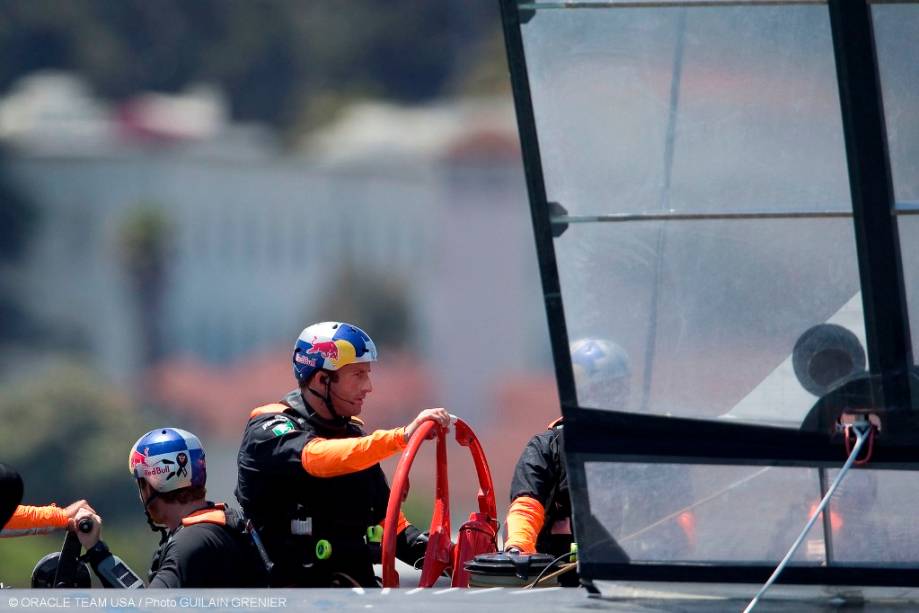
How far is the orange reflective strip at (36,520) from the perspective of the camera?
23.9 feet

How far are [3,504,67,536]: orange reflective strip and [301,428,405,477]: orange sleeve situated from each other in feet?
3.46

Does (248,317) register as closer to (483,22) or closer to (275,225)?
(275,225)

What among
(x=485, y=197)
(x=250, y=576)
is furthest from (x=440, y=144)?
(x=250, y=576)

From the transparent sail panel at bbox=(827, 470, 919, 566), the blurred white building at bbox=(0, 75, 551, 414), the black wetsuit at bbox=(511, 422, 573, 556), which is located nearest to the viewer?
the transparent sail panel at bbox=(827, 470, 919, 566)

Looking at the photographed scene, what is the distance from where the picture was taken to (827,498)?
5.42 meters

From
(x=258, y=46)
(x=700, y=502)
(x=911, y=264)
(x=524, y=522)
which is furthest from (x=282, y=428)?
(x=258, y=46)

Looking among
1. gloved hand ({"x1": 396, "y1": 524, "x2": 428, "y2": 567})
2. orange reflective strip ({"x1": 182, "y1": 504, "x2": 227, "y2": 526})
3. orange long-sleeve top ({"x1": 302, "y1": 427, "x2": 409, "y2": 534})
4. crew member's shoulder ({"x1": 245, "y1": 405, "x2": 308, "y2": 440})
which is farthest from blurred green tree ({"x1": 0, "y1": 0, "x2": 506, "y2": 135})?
orange reflective strip ({"x1": 182, "y1": 504, "x2": 227, "y2": 526})

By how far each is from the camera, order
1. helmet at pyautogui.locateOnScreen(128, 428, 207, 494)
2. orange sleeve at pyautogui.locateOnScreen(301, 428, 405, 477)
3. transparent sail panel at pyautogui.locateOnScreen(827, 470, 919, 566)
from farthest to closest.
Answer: helmet at pyautogui.locateOnScreen(128, 428, 207, 494), orange sleeve at pyautogui.locateOnScreen(301, 428, 405, 477), transparent sail panel at pyautogui.locateOnScreen(827, 470, 919, 566)

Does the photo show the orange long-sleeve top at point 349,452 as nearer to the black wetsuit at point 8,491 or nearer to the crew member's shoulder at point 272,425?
the crew member's shoulder at point 272,425

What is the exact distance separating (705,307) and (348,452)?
1.82 m

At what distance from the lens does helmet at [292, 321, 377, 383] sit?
7.43 m

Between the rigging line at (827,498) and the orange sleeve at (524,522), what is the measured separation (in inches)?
99.7

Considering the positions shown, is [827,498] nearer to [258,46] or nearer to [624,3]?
[624,3]

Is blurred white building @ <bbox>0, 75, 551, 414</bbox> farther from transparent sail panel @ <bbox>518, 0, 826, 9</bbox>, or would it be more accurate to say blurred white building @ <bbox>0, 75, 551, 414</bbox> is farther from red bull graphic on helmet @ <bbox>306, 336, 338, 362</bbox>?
transparent sail panel @ <bbox>518, 0, 826, 9</bbox>
